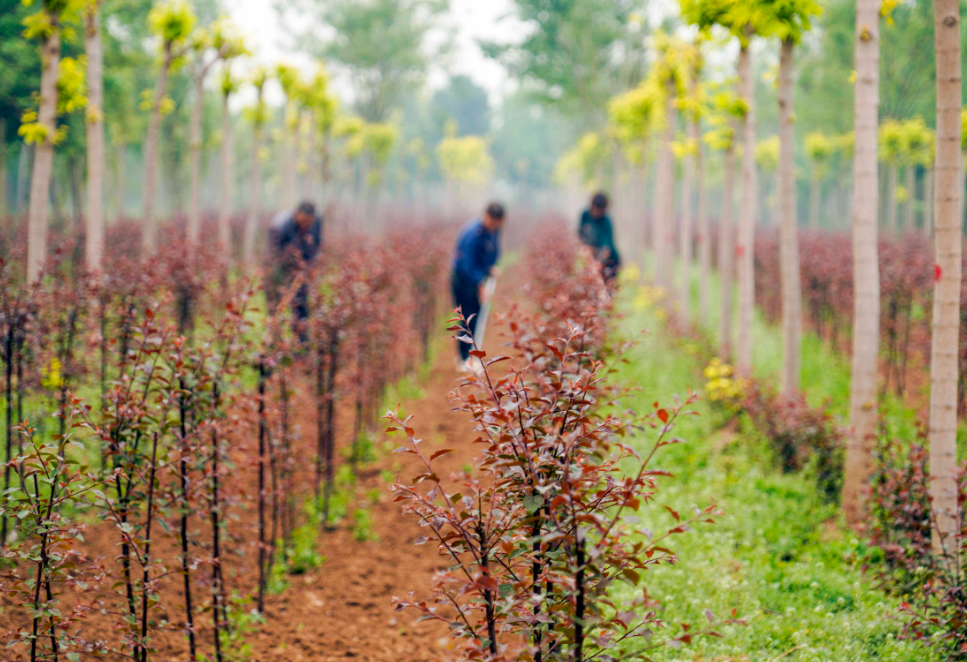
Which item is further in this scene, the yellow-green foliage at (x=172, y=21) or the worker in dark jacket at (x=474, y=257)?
the yellow-green foliage at (x=172, y=21)

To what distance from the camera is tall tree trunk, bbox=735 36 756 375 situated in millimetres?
6141

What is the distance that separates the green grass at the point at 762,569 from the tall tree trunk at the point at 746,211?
0.95 meters

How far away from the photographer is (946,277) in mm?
3154

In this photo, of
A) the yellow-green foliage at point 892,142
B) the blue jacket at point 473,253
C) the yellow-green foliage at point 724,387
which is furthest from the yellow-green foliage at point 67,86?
the yellow-green foliage at point 892,142

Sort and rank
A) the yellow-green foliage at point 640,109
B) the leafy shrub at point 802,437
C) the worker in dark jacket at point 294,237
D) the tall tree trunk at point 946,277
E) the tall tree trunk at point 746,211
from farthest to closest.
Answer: the yellow-green foliage at point 640,109 → the worker in dark jacket at point 294,237 → the tall tree trunk at point 746,211 → the leafy shrub at point 802,437 → the tall tree trunk at point 946,277

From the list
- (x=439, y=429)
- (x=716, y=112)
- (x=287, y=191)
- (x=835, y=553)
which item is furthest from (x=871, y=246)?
(x=287, y=191)

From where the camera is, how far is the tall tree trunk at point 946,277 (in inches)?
122

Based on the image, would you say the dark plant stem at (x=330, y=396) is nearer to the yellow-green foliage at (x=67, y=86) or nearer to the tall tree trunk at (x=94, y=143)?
the tall tree trunk at (x=94, y=143)

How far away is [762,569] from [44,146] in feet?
23.4

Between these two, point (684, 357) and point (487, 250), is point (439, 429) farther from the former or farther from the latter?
point (684, 357)

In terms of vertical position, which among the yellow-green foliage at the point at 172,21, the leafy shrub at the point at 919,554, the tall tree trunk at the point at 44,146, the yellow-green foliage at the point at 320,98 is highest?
the yellow-green foliage at the point at 320,98

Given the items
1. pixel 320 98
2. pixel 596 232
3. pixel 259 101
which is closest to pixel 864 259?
pixel 596 232

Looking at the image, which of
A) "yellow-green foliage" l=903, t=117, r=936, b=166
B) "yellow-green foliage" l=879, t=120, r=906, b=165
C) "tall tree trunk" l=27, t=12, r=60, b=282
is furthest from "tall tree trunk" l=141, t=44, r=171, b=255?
"yellow-green foliage" l=879, t=120, r=906, b=165

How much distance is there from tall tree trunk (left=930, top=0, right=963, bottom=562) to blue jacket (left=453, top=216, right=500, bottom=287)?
14.8 feet
